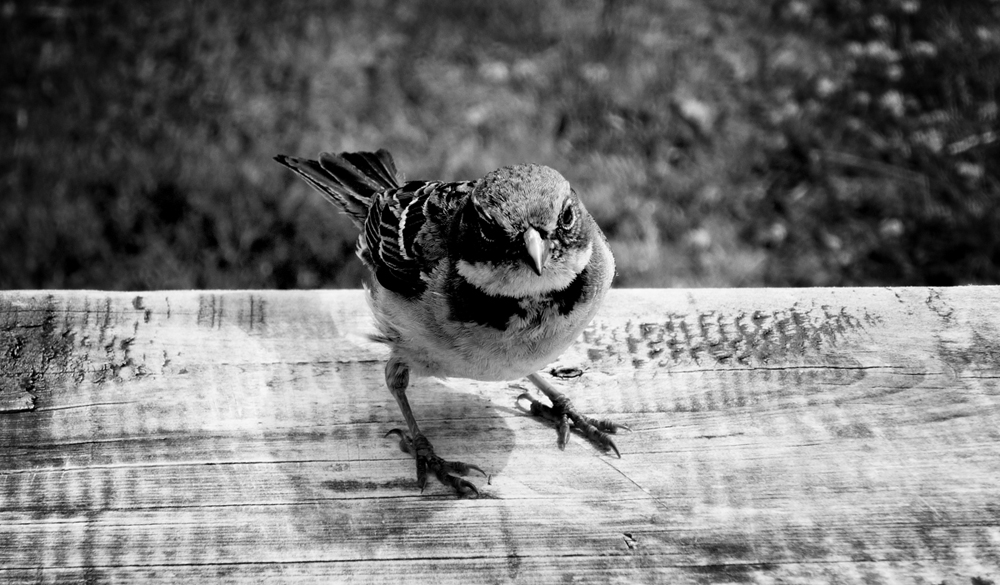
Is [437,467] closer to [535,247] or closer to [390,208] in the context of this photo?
[535,247]

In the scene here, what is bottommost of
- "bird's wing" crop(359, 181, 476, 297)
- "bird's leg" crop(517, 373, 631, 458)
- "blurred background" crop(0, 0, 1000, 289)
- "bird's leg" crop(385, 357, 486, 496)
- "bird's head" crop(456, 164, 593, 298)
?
"blurred background" crop(0, 0, 1000, 289)

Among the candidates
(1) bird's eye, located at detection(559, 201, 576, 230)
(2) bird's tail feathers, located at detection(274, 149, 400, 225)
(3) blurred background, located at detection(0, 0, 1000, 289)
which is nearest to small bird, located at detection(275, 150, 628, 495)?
(1) bird's eye, located at detection(559, 201, 576, 230)

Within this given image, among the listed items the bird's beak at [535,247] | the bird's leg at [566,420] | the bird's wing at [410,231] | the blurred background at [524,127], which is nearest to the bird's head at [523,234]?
the bird's beak at [535,247]

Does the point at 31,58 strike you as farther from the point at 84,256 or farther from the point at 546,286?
the point at 546,286

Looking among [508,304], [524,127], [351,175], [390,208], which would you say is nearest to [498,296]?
[508,304]

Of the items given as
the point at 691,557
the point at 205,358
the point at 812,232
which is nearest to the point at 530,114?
the point at 812,232

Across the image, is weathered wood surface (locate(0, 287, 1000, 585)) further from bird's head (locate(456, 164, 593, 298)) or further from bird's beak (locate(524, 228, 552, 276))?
bird's beak (locate(524, 228, 552, 276))

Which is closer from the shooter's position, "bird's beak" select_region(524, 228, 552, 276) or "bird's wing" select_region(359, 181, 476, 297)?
"bird's beak" select_region(524, 228, 552, 276)
